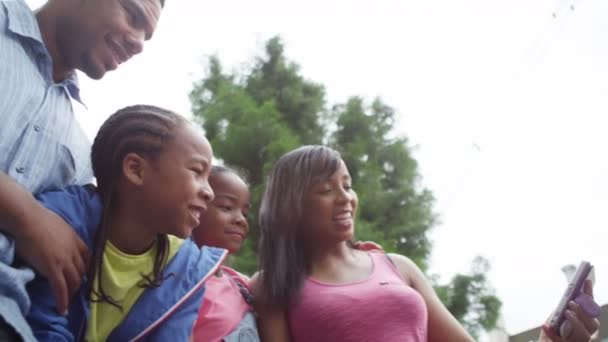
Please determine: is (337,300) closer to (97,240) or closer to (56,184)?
(97,240)

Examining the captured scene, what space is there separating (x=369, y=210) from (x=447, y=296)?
1.18m

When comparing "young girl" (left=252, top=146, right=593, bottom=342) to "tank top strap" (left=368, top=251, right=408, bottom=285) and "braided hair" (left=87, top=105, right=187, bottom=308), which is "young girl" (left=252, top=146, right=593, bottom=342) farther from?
"braided hair" (left=87, top=105, right=187, bottom=308)

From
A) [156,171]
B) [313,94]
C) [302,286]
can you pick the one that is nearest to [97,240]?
[156,171]

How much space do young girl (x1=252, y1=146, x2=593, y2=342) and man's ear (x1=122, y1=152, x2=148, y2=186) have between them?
0.56m

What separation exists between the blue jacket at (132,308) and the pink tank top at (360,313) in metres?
0.38

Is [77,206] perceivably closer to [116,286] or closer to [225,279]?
[116,286]

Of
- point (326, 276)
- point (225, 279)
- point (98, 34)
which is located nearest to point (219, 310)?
point (225, 279)

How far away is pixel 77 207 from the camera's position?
3.89ft

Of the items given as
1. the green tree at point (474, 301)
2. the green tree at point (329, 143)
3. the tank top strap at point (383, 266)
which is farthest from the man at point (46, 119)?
the green tree at point (474, 301)

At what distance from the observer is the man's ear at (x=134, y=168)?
4.05 ft

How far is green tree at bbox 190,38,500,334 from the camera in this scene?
17.5ft

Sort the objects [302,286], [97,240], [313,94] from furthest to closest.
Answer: [313,94], [302,286], [97,240]

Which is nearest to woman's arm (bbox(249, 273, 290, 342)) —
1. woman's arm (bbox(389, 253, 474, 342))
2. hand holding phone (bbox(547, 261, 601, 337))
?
woman's arm (bbox(389, 253, 474, 342))

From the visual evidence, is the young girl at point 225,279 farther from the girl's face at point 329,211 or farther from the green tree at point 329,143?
the green tree at point 329,143
